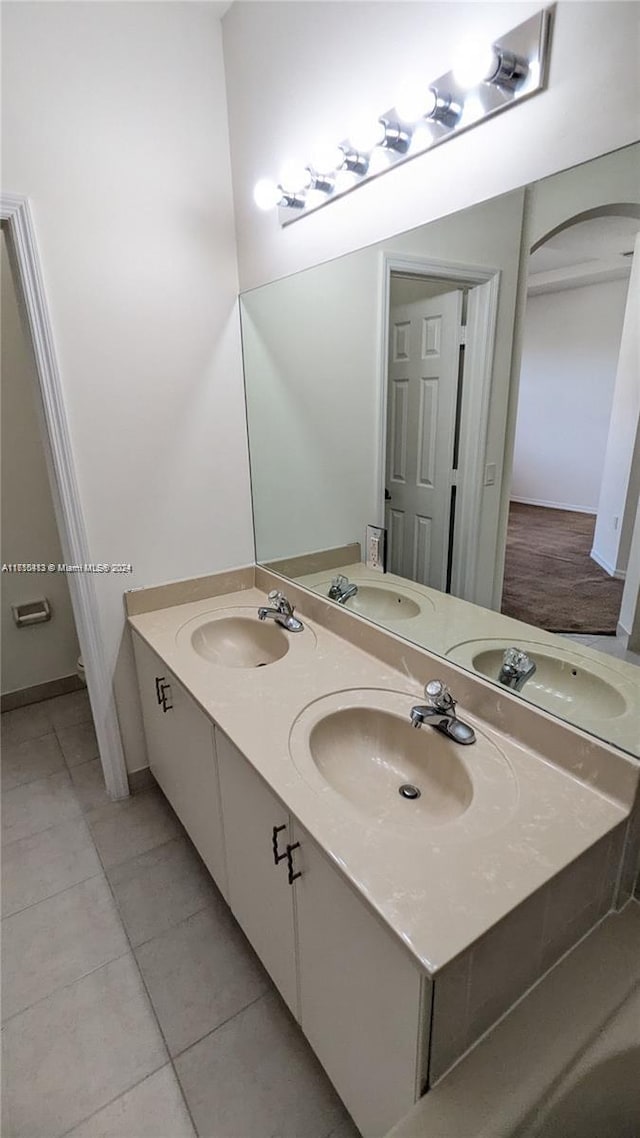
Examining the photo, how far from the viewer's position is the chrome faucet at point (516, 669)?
3.79 feet

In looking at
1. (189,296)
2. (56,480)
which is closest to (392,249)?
(189,296)

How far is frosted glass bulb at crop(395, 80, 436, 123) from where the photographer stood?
3.46ft

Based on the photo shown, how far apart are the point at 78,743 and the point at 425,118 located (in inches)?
102

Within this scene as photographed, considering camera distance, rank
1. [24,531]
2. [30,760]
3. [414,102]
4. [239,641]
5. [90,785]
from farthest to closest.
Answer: [24,531] → [30,760] → [90,785] → [239,641] → [414,102]

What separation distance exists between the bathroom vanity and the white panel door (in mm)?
262

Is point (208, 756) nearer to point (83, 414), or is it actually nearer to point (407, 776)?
point (407, 776)

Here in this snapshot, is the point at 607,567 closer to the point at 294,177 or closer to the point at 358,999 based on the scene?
the point at 358,999

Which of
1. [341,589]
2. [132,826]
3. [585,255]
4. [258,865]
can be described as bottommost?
[132,826]

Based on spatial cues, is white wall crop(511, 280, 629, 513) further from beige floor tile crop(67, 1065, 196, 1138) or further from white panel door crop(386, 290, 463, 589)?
beige floor tile crop(67, 1065, 196, 1138)

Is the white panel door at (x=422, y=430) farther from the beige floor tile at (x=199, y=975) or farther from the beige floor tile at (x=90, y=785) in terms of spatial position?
the beige floor tile at (x=90, y=785)

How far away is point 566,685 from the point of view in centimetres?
111

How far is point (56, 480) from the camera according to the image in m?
1.73

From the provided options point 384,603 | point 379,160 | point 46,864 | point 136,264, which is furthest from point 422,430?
point 46,864

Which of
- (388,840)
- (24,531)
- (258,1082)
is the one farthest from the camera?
(24,531)
